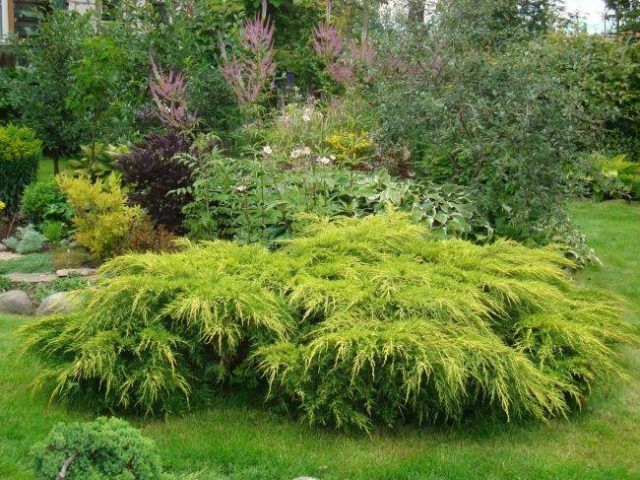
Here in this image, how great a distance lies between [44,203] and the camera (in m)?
8.32

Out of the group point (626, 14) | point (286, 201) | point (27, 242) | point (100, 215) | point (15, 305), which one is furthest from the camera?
point (626, 14)

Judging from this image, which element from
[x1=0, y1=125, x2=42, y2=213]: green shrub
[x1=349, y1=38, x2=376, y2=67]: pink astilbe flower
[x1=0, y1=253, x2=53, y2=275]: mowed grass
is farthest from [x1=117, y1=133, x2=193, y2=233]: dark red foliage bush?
[x1=349, y1=38, x2=376, y2=67]: pink astilbe flower

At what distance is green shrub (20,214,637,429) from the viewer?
4082 mm

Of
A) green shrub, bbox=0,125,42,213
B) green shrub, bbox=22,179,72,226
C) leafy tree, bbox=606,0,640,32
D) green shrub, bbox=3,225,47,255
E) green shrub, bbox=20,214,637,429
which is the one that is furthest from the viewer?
leafy tree, bbox=606,0,640,32

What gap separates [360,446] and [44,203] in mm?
5460

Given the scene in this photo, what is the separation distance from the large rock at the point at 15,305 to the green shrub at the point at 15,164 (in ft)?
9.65

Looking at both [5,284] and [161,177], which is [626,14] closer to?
[161,177]

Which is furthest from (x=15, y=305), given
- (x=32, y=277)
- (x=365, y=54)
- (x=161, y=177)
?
(x=365, y=54)

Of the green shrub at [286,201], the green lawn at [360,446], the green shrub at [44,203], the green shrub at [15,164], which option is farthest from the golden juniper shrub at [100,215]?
the green lawn at [360,446]

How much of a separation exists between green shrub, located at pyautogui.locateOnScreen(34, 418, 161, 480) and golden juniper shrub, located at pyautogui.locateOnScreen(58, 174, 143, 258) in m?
4.28

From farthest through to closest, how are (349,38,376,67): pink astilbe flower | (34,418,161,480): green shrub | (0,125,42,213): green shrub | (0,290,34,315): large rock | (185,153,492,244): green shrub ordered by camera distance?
1. (0,125,42,213): green shrub
2. (349,38,376,67): pink astilbe flower
3. (185,153,492,244): green shrub
4. (0,290,34,315): large rock
5. (34,418,161,480): green shrub

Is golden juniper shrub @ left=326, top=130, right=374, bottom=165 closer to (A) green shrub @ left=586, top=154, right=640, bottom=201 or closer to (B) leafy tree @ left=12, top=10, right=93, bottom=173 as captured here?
(B) leafy tree @ left=12, top=10, right=93, bottom=173

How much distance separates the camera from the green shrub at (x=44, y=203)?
27.0ft

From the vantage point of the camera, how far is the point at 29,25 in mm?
15945
